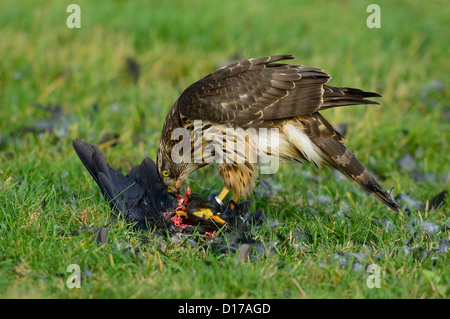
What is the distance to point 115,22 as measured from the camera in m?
8.30

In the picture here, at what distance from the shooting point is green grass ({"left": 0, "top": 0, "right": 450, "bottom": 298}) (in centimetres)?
359

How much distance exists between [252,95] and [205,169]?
1.54 m

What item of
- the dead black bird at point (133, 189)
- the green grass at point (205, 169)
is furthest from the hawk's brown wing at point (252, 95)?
the green grass at point (205, 169)

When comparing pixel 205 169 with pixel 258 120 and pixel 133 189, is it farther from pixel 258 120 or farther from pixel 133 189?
pixel 258 120

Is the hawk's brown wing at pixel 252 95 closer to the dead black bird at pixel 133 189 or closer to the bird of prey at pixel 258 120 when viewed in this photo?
the bird of prey at pixel 258 120

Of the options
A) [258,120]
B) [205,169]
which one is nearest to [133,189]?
[258,120]

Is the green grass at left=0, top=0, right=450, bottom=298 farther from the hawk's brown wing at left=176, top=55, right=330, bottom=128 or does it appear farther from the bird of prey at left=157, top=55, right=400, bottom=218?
the hawk's brown wing at left=176, top=55, right=330, bottom=128

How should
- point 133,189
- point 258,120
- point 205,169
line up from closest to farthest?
1. point 258,120
2. point 133,189
3. point 205,169

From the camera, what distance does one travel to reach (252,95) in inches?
177

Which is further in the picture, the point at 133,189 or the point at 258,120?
the point at 133,189

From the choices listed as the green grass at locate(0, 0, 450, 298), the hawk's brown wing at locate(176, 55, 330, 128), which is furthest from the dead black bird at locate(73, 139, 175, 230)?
the hawk's brown wing at locate(176, 55, 330, 128)

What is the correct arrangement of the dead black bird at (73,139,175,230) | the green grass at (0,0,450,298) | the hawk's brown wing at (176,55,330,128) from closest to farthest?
the green grass at (0,0,450,298) → the dead black bird at (73,139,175,230) → the hawk's brown wing at (176,55,330,128)

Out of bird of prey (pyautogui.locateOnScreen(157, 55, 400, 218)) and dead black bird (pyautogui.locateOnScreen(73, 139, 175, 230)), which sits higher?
bird of prey (pyautogui.locateOnScreen(157, 55, 400, 218))
